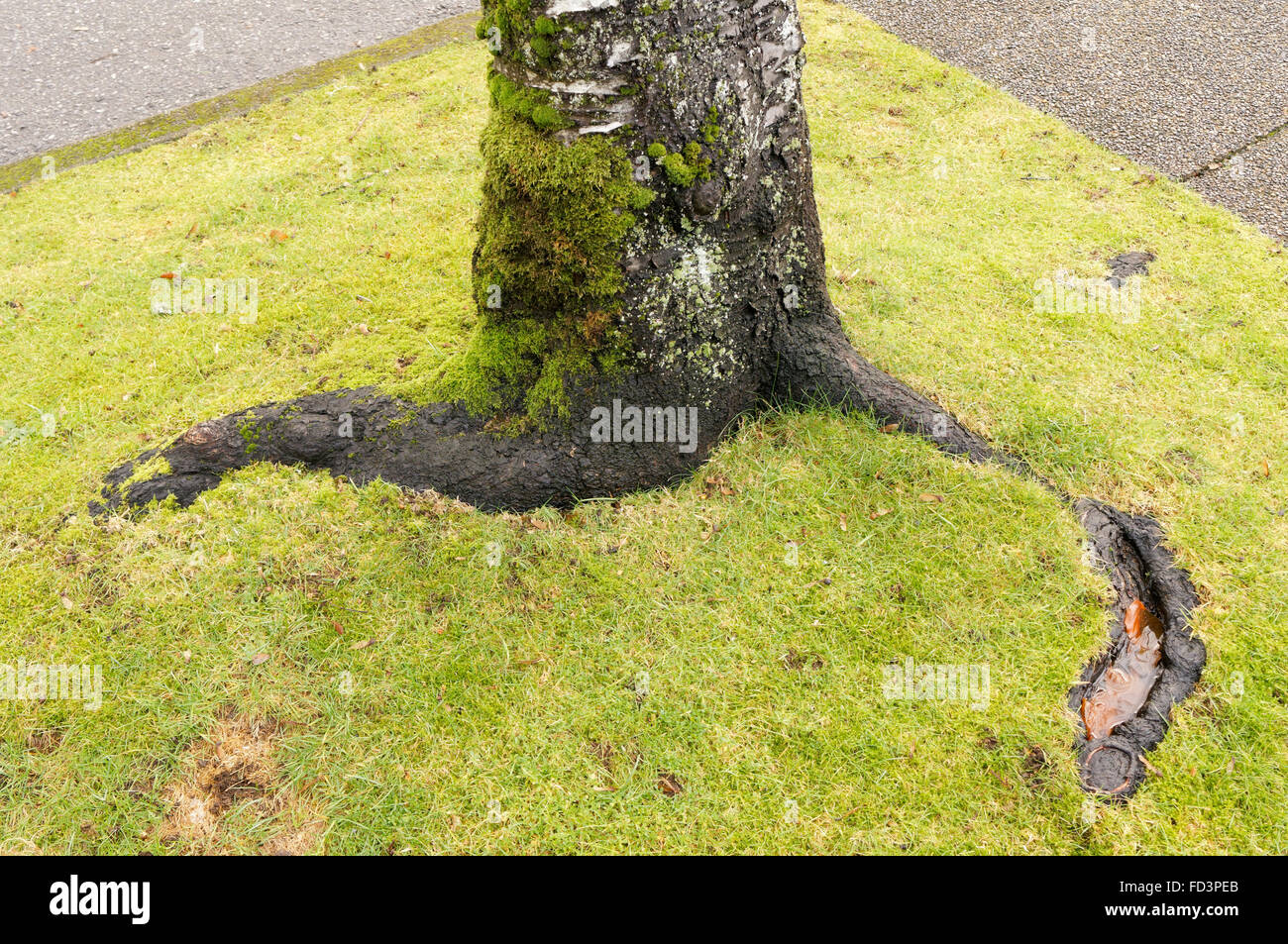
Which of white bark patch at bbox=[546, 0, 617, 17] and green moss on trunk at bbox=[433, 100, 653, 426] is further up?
white bark patch at bbox=[546, 0, 617, 17]

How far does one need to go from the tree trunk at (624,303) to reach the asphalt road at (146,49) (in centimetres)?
474

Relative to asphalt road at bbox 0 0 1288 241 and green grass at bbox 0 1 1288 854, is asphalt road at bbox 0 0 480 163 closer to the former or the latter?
asphalt road at bbox 0 0 1288 241

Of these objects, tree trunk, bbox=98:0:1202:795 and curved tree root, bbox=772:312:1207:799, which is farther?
tree trunk, bbox=98:0:1202:795

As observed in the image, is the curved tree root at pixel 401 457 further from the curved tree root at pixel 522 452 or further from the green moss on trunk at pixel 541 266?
the green moss on trunk at pixel 541 266

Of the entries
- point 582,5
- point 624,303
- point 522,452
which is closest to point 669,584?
point 522,452

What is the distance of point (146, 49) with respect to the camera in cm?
750

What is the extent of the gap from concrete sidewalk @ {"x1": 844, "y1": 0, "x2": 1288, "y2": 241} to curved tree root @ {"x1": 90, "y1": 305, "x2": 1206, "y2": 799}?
3.05 meters

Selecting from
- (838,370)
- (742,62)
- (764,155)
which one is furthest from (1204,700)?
(742,62)

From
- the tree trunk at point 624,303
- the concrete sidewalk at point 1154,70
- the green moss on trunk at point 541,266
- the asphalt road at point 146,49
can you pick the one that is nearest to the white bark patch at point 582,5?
the tree trunk at point 624,303

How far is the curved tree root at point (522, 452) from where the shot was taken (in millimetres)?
3412

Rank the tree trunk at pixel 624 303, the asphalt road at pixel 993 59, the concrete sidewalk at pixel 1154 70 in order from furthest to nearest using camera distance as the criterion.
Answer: the asphalt road at pixel 993 59 < the concrete sidewalk at pixel 1154 70 < the tree trunk at pixel 624 303

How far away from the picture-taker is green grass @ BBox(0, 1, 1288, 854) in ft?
8.66

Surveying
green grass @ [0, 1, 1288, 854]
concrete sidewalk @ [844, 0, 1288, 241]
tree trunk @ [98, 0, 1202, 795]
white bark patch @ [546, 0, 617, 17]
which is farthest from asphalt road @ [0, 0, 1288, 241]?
white bark patch @ [546, 0, 617, 17]

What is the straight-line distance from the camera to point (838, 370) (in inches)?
145
